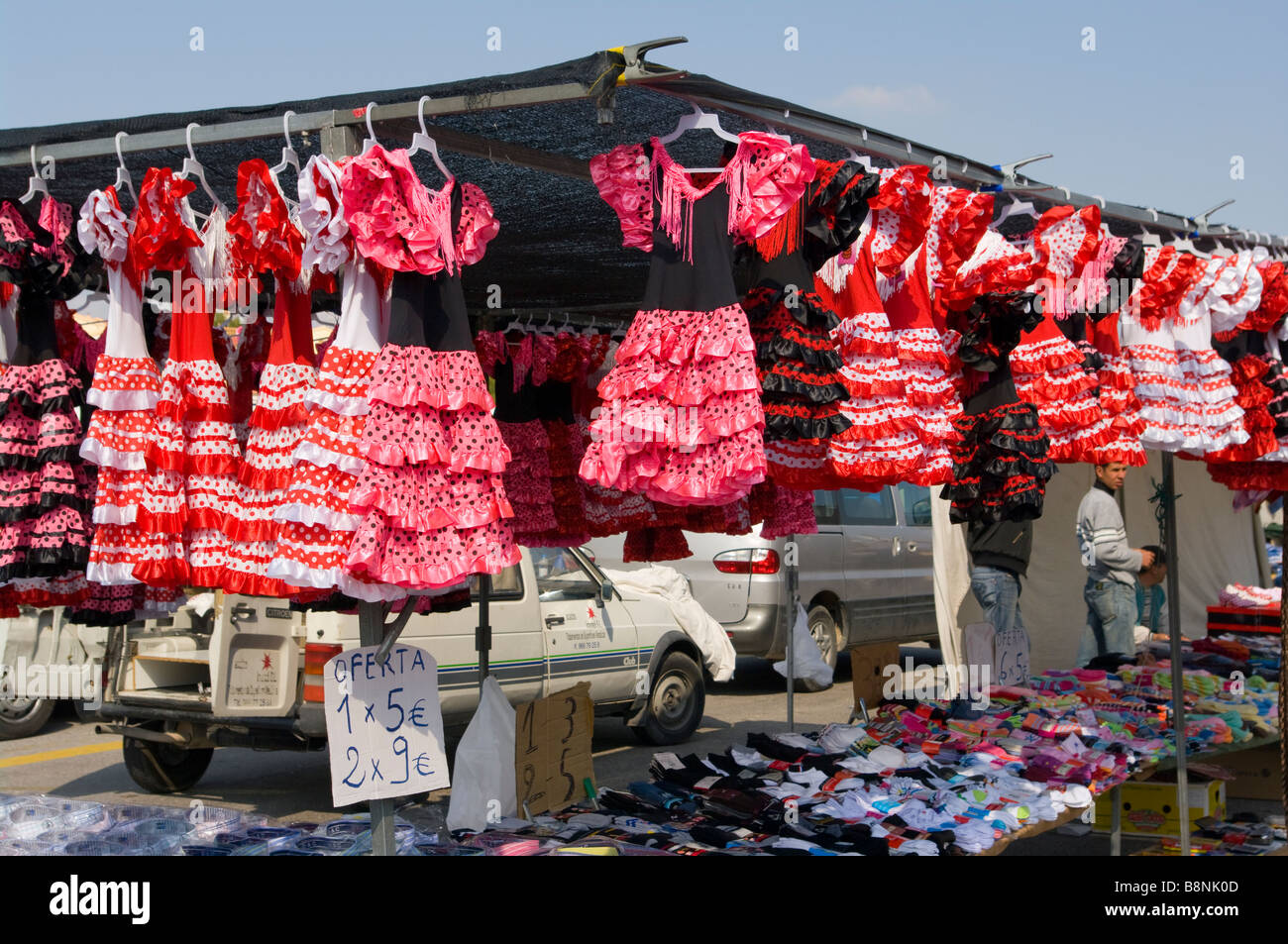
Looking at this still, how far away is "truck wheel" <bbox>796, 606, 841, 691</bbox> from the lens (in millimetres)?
11383

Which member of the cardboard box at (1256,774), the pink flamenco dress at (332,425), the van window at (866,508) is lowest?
the cardboard box at (1256,774)

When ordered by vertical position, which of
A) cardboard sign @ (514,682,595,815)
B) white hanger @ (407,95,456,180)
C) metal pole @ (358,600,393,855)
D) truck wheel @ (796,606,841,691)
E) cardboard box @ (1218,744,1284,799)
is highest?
white hanger @ (407,95,456,180)

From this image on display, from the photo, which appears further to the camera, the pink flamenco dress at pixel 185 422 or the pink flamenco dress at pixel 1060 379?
the pink flamenco dress at pixel 1060 379

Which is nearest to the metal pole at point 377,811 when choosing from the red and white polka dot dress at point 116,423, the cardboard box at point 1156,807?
the red and white polka dot dress at point 116,423

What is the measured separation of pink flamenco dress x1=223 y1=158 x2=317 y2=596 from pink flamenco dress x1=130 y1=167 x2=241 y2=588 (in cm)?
11

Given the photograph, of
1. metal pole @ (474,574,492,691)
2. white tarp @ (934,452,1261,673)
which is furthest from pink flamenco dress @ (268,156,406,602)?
white tarp @ (934,452,1261,673)

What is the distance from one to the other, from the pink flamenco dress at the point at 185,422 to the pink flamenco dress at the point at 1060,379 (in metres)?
3.11

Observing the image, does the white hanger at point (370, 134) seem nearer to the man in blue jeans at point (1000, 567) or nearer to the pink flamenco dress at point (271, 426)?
the pink flamenco dress at point (271, 426)

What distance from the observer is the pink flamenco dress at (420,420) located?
9.37 ft

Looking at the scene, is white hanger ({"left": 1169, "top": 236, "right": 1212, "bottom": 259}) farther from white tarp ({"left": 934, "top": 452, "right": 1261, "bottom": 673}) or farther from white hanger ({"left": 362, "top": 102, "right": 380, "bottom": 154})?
white hanger ({"left": 362, "top": 102, "right": 380, "bottom": 154})

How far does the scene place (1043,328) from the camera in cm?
477

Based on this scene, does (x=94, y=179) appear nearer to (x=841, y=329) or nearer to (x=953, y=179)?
(x=841, y=329)

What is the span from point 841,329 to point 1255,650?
607 cm
